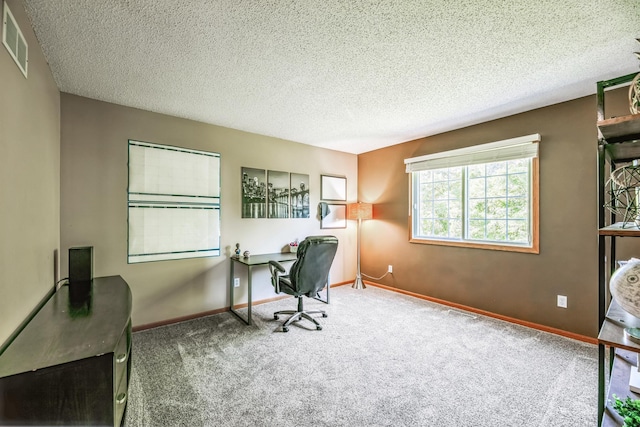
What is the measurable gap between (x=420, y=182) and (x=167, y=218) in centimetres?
344

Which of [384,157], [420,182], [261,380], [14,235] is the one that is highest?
[384,157]

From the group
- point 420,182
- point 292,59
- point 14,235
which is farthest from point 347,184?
point 14,235

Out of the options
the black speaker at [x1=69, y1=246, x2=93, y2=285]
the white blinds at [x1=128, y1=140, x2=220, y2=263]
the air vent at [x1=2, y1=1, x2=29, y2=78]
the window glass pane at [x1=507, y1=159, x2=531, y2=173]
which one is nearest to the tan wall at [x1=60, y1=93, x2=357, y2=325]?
the white blinds at [x1=128, y1=140, x2=220, y2=263]

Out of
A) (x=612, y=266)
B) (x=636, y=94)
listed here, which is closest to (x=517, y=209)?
(x=612, y=266)

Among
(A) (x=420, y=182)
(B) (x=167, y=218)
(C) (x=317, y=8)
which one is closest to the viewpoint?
(C) (x=317, y=8)

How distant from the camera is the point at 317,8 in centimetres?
157

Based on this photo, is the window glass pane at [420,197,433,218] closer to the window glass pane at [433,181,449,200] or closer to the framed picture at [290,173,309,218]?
the window glass pane at [433,181,449,200]

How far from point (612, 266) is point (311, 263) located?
2234 mm

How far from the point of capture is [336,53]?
199cm

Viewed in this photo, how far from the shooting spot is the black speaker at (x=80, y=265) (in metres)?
2.23

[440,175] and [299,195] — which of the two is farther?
[299,195]

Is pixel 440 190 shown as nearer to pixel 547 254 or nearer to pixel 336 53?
pixel 547 254

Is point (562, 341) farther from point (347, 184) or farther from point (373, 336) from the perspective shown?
point (347, 184)

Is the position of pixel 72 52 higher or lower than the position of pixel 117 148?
higher
